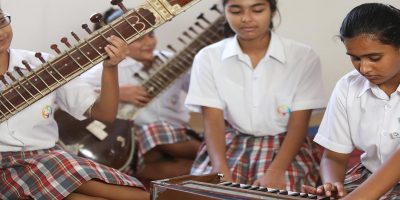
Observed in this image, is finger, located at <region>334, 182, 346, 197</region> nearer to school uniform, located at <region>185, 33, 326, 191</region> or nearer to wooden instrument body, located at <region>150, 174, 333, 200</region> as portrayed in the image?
wooden instrument body, located at <region>150, 174, 333, 200</region>

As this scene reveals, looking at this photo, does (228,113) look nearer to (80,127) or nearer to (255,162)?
(255,162)

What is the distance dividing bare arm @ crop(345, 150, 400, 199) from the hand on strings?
1414mm

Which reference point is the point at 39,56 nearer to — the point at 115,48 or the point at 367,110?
the point at 115,48

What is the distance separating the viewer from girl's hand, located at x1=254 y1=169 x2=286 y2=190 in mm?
2320

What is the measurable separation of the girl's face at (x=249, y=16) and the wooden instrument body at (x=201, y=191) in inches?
29.0

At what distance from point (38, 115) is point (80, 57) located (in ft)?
0.93

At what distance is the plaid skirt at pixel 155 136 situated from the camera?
116 inches

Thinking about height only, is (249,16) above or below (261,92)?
above

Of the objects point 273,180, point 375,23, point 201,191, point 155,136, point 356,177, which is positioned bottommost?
point 155,136

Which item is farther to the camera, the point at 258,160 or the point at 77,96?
the point at 258,160

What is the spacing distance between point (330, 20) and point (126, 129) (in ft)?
3.55

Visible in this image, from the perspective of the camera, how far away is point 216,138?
2.49m

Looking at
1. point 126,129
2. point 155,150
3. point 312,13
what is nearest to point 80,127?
point 126,129

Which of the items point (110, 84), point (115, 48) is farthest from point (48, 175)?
point (115, 48)
